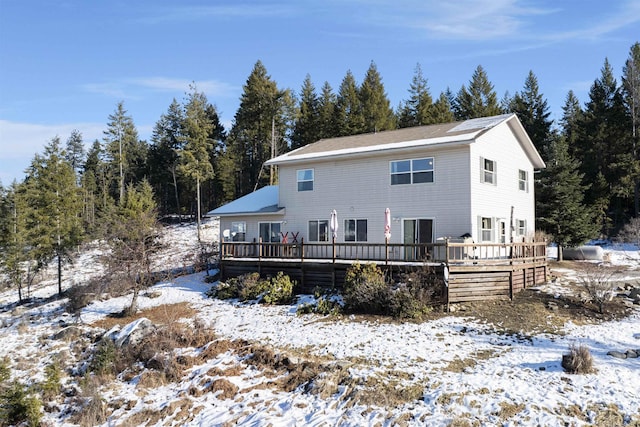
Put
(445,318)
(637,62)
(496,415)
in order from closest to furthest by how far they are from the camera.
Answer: (496,415) → (445,318) → (637,62)

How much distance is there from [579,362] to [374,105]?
35.9 metres

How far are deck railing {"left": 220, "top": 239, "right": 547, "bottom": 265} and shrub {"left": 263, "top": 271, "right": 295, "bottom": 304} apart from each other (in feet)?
3.74

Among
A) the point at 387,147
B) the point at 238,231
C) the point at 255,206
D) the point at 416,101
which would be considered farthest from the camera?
the point at 416,101

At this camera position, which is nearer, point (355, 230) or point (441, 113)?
point (355, 230)

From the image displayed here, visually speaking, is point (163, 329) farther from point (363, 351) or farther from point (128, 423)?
point (363, 351)

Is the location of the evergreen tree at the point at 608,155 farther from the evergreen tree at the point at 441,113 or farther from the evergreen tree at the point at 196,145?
the evergreen tree at the point at 196,145

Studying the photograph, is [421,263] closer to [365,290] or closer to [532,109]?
[365,290]

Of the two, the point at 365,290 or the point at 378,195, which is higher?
the point at 378,195

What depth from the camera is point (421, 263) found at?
15.2 m

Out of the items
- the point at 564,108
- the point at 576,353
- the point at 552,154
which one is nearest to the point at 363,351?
the point at 576,353

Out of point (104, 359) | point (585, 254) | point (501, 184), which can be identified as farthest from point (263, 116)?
point (104, 359)

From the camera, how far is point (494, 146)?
62.4 feet

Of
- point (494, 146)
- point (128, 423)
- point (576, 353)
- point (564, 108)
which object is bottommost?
point (128, 423)

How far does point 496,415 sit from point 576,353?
2.88 meters
